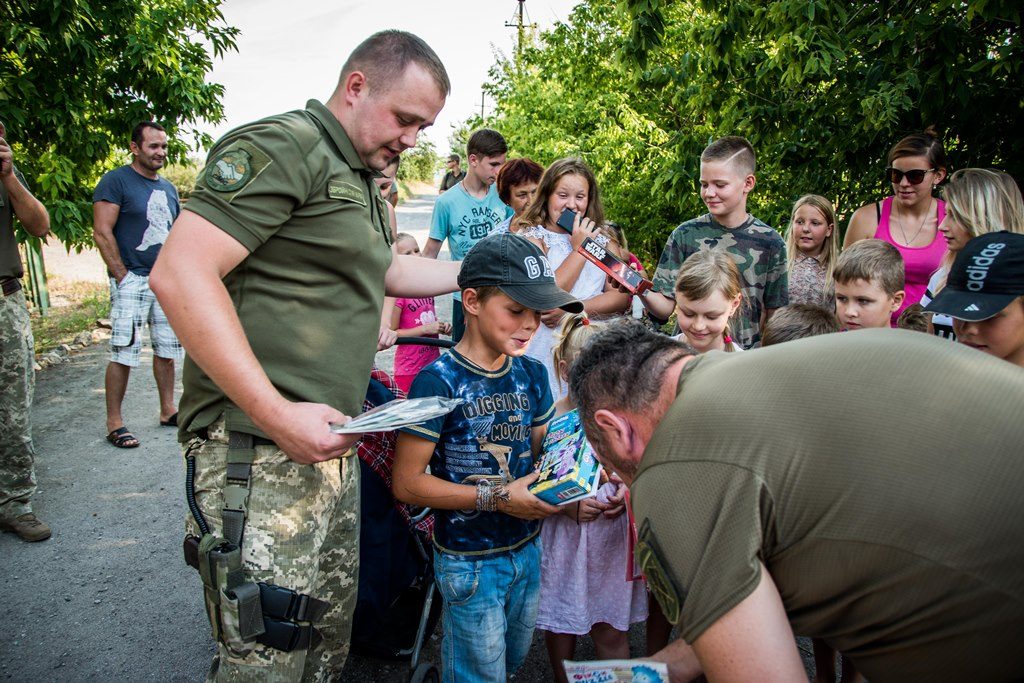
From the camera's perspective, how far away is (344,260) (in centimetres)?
194

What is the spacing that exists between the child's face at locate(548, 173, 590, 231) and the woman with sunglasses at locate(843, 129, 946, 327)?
1.61 metres

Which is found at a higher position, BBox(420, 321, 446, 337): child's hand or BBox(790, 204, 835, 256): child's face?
BBox(790, 204, 835, 256): child's face

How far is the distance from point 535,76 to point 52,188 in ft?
23.3

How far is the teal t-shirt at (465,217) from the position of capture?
5.59 metres

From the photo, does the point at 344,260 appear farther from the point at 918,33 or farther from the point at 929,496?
the point at 918,33

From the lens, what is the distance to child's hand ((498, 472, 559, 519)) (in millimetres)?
2289

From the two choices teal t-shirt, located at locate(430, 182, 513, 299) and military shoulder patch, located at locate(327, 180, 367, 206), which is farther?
teal t-shirt, located at locate(430, 182, 513, 299)

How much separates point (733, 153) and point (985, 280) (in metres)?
1.77

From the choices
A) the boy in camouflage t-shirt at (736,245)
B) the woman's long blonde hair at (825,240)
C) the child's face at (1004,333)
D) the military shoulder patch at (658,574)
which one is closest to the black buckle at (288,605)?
the military shoulder patch at (658,574)

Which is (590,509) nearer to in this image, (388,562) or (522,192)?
(388,562)

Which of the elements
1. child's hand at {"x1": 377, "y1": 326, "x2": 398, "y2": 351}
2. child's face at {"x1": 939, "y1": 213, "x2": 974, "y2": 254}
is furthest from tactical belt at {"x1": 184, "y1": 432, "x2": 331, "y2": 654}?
child's face at {"x1": 939, "y1": 213, "x2": 974, "y2": 254}

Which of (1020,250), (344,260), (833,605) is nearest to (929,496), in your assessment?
(833,605)

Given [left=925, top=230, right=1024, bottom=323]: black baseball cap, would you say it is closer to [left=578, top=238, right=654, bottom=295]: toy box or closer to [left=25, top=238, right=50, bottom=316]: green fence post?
[left=578, top=238, right=654, bottom=295]: toy box

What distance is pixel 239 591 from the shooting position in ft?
5.78
